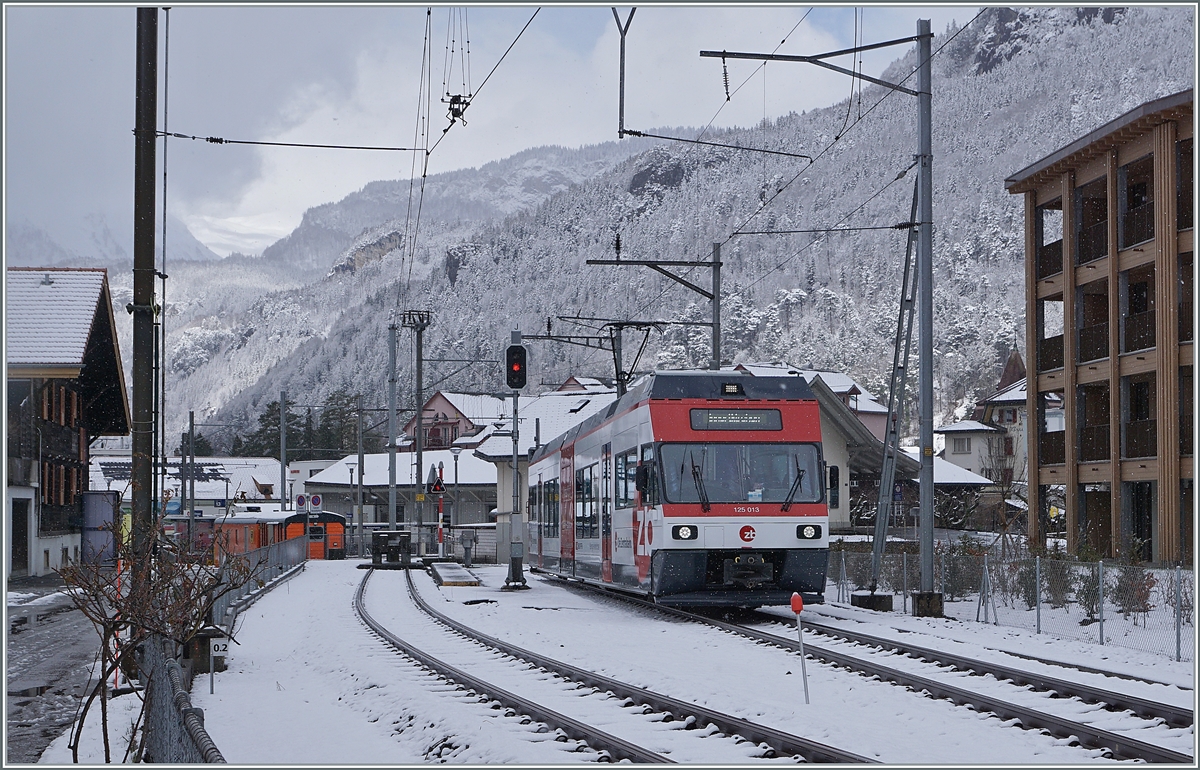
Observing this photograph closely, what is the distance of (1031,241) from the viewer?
4331 centimetres

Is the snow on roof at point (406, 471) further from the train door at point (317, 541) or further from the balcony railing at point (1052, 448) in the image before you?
the balcony railing at point (1052, 448)

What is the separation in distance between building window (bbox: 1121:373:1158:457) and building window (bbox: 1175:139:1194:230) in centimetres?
442

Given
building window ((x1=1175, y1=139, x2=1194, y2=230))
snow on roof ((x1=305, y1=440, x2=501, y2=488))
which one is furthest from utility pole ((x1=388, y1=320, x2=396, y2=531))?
snow on roof ((x1=305, y1=440, x2=501, y2=488))

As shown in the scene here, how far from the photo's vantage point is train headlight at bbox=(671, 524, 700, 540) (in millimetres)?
19250

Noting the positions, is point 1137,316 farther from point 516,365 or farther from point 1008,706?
point 1008,706

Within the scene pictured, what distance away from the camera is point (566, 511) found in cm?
2784

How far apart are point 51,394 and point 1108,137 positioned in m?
30.7

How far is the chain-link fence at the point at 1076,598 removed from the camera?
17.3 metres

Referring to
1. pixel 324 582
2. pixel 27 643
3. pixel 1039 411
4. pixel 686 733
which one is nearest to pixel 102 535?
pixel 324 582

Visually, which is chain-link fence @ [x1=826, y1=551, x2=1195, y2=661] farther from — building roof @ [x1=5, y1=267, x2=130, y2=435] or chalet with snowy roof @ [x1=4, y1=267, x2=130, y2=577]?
building roof @ [x1=5, y1=267, x2=130, y2=435]

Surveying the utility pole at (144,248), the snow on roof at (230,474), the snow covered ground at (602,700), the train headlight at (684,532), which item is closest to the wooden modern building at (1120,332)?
the train headlight at (684,532)

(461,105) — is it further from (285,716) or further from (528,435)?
(528,435)

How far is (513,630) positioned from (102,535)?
88.2 ft

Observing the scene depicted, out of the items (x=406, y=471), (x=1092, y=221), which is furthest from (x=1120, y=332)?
(x=406, y=471)
